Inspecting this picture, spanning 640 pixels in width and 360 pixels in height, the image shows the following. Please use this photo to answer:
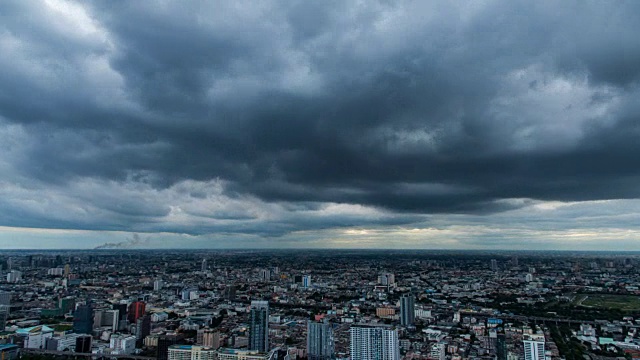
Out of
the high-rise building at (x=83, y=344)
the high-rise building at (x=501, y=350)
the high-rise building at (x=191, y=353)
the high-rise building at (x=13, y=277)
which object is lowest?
the high-rise building at (x=83, y=344)

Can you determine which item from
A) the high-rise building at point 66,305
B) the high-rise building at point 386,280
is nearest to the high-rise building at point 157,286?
the high-rise building at point 66,305

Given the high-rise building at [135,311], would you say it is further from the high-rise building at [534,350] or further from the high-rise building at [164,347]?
the high-rise building at [534,350]

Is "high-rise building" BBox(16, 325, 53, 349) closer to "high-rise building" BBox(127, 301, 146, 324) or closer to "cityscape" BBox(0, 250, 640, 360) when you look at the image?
"cityscape" BBox(0, 250, 640, 360)

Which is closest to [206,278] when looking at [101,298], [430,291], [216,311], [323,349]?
[101,298]

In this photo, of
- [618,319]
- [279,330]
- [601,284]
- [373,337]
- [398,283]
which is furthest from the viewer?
[398,283]

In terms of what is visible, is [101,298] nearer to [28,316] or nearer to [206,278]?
[28,316]

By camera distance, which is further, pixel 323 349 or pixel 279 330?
pixel 279 330
